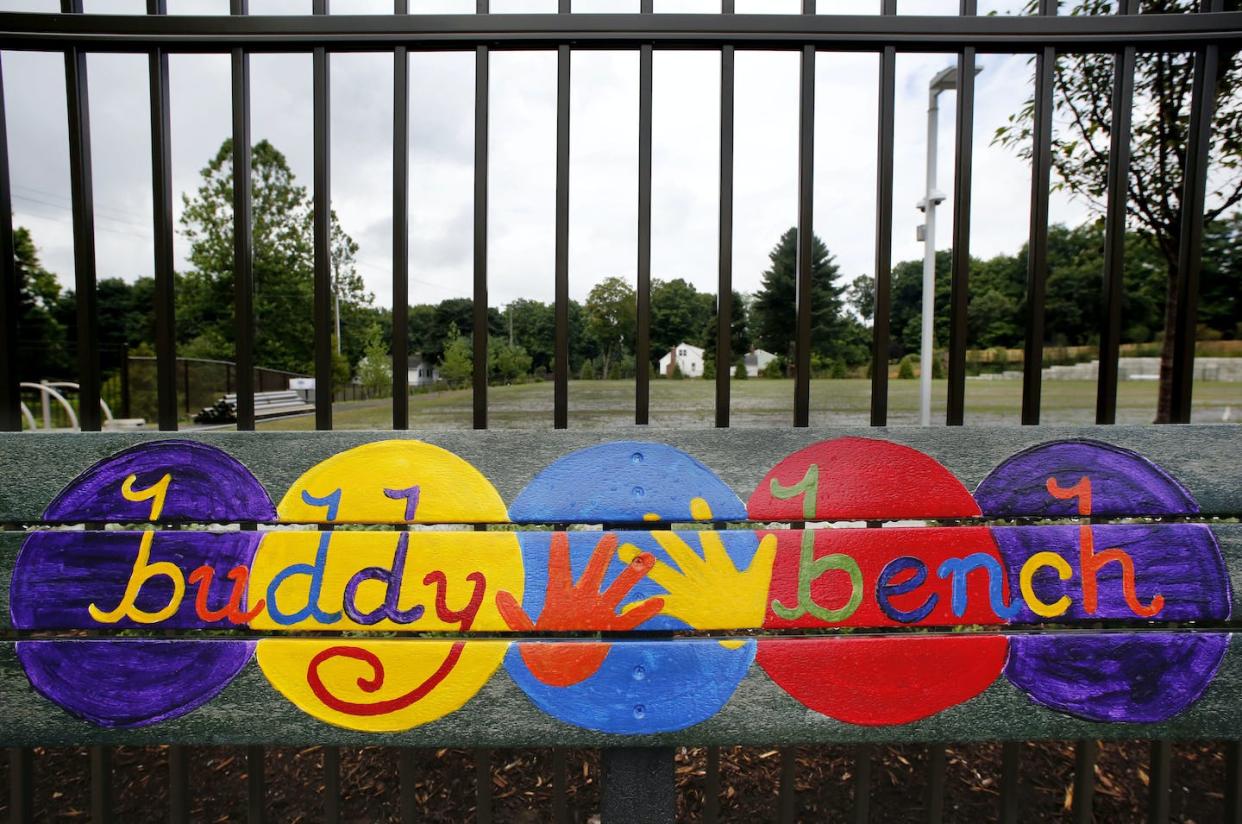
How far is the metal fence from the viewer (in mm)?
1874

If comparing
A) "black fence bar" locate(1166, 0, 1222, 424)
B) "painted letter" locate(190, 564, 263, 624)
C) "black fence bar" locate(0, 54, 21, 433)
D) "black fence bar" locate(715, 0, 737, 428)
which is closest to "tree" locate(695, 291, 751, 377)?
"black fence bar" locate(715, 0, 737, 428)

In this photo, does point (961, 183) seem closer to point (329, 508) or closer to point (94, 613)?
point (329, 508)

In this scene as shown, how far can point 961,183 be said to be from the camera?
1.92 meters

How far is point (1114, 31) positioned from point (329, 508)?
114 inches

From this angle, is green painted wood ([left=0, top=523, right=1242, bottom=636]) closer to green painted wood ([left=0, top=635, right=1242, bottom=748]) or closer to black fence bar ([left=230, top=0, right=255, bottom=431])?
green painted wood ([left=0, top=635, right=1242, bottom=748])

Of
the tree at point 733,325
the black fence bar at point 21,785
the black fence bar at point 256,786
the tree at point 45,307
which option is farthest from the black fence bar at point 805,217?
the tree at point 45,307

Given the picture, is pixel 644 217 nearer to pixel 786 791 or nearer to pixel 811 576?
pixel 811 576

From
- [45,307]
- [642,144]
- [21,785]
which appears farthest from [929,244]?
[45,307]

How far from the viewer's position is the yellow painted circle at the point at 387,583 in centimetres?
181

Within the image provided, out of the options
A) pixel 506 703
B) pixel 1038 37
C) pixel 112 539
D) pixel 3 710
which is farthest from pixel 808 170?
pixel 3 710

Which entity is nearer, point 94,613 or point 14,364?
point 94,613

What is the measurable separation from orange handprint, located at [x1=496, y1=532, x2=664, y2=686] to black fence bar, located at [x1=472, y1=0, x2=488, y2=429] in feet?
1.86

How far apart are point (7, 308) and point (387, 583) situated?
5.20ft

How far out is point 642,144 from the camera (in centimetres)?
188
